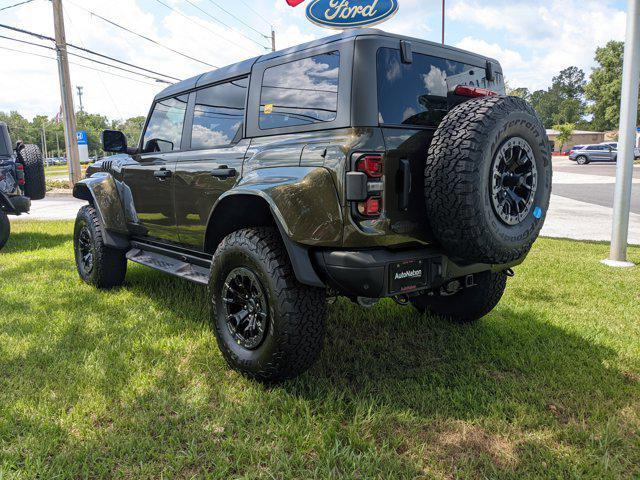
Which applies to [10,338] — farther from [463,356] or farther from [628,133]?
[628,133]

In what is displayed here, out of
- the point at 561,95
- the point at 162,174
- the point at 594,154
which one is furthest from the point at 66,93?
the point at 561,95

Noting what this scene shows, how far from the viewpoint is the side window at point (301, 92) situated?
2652mm

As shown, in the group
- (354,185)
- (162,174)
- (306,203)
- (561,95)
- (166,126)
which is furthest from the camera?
(561,95)

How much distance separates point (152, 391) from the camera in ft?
9.13

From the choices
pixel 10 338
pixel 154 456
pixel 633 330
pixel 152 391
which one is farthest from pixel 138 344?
pixel 633 330

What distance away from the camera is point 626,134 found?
240 inches

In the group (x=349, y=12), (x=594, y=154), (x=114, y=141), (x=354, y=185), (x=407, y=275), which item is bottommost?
(x=407, y=275)

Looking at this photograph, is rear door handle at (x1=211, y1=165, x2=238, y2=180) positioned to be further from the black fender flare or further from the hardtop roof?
the black fender flare

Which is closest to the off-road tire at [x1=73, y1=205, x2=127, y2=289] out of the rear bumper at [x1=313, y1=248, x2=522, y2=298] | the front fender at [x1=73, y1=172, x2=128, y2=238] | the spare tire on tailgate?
the front fender at [x1=73, y1=172, x2=128, y2=238]

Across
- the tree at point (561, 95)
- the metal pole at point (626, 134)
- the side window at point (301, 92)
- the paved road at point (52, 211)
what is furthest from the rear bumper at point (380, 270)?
the tree at point (561, 95)

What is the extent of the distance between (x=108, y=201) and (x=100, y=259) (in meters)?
0.57

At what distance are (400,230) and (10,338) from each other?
2937 millimetres

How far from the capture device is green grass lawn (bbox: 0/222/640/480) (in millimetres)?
2174

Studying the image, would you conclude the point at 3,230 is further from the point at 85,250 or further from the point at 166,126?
the point at 166,126
